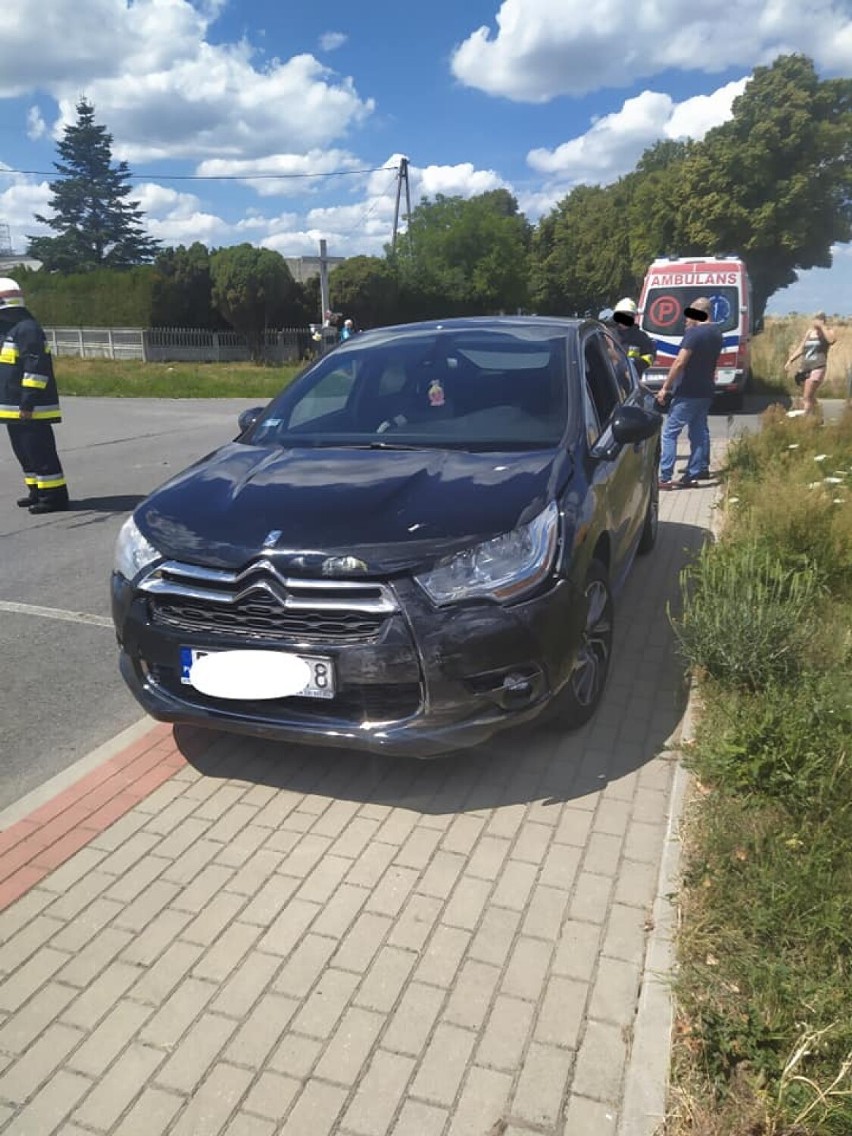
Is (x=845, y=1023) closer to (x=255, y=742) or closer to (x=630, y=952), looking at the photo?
(x=630, y=952)

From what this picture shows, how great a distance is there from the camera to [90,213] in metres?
66.2

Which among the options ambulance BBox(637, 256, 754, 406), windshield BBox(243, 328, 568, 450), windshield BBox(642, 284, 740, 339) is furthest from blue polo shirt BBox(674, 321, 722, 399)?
windshield BBox(642, 284, 740, 339)

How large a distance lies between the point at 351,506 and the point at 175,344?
3608 cm

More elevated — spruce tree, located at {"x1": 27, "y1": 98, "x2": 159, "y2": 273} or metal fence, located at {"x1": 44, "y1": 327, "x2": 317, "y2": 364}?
spruce tree, located at {"x1": 27, "y1": 98, "x2": 159, "y2": 273}

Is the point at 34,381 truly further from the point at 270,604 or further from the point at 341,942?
the point at 341,942

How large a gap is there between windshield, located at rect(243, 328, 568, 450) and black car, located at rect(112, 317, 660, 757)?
0.12 feet

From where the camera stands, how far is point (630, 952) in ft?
8.56

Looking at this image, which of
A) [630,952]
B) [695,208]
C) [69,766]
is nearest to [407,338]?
[69,766]

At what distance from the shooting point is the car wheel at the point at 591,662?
3680mm

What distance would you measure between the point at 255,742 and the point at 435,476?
140cm

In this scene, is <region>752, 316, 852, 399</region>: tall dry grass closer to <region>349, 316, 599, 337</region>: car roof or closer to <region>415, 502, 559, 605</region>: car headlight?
<region>349, 316, 599, 337</region>: car roof

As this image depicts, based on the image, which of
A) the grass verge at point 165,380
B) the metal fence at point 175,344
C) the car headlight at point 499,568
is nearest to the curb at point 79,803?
the car headlight at point 499,568

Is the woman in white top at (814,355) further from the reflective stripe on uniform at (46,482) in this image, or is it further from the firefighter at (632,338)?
the reflective stripe on uniform at (46,482)

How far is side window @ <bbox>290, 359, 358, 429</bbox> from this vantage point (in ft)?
15.0
